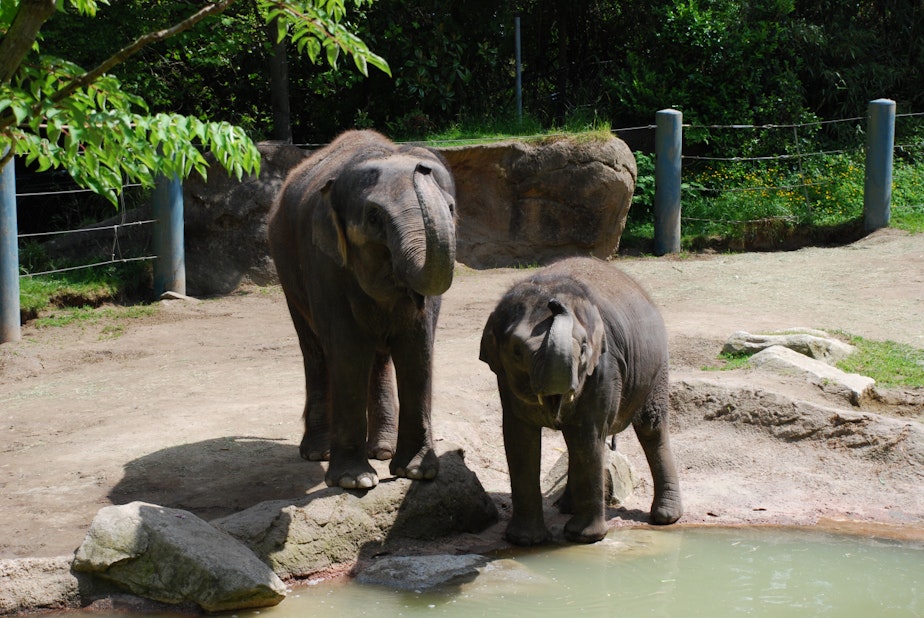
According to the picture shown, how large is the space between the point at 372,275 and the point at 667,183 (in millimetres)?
9745

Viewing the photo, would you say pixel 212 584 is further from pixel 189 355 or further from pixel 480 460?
pixel 189 355

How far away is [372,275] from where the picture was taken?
5.46 meters

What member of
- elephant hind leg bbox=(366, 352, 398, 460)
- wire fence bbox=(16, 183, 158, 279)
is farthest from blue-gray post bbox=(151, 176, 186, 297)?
elephant hind leg bbox=(366, 352, 398, 460)

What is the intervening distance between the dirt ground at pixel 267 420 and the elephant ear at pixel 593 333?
117 cm

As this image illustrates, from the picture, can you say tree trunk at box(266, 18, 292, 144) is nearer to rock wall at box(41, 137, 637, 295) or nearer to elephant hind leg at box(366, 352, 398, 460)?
rock wall at box(41, 137, 637, 295)

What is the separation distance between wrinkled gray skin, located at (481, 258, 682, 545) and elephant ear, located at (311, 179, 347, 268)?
81 cm

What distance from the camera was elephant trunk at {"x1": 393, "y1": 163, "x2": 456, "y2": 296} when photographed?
4930 millimetres

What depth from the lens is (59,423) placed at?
301 inches

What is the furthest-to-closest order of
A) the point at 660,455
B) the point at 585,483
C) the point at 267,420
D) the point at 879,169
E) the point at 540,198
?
the point at 879,169 < the point at 540,198 < the point at 267,420 < the point at 660,455 < the point at 585,483

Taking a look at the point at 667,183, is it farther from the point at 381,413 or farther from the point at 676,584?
the point at 676,584

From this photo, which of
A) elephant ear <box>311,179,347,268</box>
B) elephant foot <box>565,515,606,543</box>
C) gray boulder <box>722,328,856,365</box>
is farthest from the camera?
gray boulder <box>722,328,856,365</box>

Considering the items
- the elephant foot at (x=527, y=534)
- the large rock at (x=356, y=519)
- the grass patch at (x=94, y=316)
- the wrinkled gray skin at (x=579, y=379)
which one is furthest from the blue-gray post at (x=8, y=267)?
the elephant foot at (x=527, y=534)

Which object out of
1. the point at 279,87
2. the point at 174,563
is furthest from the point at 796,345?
the point at 279,87

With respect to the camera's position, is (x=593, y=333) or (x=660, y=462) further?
(x=660, y=462)
